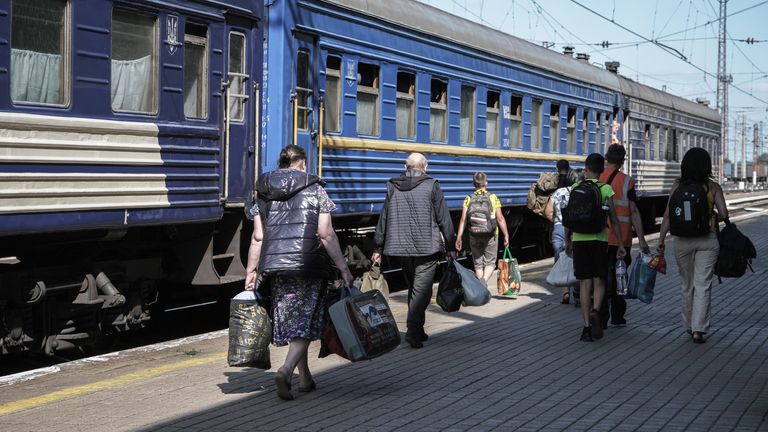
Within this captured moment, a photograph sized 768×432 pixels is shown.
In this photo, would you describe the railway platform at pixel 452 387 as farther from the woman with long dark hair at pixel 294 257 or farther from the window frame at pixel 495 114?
the window frame at pixel 495 114

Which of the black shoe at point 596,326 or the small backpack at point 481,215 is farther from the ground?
the small backpack at point 481,215

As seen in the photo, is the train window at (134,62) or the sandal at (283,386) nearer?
the sandal at (283,386)

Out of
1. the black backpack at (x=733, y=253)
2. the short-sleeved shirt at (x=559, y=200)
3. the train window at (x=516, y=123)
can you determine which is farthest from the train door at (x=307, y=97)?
the train window at (x=516, y=123)

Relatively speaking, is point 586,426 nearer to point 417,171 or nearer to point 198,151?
point 417,171

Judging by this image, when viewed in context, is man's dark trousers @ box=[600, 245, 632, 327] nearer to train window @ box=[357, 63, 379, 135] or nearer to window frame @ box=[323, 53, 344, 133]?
window frame @ box=[323, 53, 344, 133]

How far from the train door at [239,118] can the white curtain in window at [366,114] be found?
2.62 metres

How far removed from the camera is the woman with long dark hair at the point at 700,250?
10.3 m

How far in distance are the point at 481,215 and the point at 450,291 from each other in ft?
11.3

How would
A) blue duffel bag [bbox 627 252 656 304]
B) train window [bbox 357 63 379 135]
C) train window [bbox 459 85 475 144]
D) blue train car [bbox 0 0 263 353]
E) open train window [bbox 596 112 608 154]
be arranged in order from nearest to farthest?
blue train car [bbox 0 0 263 353] < blue duffel bag [bbox 627 252 656 304] < train window [bbox 357 63 379 135] < train window [bbox 459 85 475 144] < open train window [bbox 596 112 608 154]

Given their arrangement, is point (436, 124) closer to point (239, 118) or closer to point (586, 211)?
point (239, 118)

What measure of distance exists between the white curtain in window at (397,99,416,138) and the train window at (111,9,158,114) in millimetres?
5411

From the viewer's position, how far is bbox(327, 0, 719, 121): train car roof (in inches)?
572

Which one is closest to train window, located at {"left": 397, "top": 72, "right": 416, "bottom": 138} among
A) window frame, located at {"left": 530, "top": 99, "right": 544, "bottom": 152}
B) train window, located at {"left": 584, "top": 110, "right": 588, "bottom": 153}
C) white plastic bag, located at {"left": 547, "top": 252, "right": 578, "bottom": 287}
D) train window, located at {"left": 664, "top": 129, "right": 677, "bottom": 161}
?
white plastic bag, located at {"left": 547, "top": 252, "right": 578, "bottom": 287}

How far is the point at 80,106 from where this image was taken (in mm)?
9031
